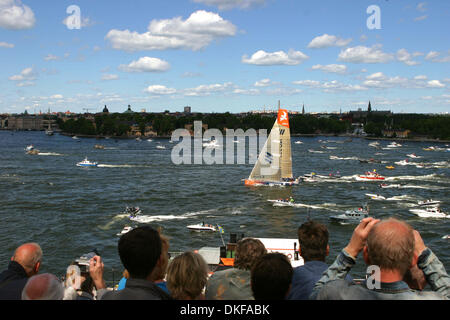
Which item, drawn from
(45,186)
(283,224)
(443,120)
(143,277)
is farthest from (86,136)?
(143,277)

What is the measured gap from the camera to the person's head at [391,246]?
278 centimetres

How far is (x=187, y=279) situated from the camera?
3334mm

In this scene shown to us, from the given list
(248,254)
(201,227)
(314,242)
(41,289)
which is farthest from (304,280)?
(201,227)

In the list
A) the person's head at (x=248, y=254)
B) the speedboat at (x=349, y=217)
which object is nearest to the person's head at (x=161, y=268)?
the person's head at (x=248, y=254)

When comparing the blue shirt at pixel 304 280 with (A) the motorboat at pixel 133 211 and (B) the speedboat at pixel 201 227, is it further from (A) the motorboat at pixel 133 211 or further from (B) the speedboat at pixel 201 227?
(A) the motorboat at pixel 133 211

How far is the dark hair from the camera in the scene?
11.0 ft

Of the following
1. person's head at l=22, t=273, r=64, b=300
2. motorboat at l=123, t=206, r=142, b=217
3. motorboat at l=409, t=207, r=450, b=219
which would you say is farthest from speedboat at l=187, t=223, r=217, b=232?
person's head at l=22, t=273, r=64, b=300

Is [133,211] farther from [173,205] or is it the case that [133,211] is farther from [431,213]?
[431,213]

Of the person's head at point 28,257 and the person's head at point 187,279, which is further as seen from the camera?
the person's head at point 28,257

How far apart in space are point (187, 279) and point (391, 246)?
1.52m

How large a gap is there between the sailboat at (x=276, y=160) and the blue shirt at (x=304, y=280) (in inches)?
1795

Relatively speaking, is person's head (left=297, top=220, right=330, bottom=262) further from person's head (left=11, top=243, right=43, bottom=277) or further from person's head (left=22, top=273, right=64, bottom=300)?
person's head (left=11, top=243, right=43, bottom=277)

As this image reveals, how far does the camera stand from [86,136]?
584 ft

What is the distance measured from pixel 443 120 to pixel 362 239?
19707 centimetres
